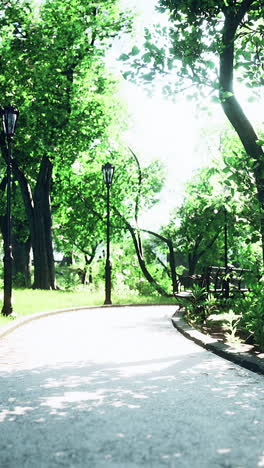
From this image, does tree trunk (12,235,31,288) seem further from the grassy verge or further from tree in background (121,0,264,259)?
tree in background (121,0,264,259)

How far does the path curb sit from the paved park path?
0.15 m

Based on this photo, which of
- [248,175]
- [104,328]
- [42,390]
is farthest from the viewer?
[104,328]

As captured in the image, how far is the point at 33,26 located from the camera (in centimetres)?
2478

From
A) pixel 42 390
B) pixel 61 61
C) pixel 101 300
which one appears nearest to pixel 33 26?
pixel 61 61

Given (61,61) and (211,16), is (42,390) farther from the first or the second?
(61,61)

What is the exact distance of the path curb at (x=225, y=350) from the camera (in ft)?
25.2

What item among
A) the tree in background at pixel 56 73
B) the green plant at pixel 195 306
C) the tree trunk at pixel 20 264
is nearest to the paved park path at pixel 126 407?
the green plant at pixel 195 306

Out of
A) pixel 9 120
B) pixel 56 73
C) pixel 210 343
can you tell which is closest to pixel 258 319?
pixel 210 343

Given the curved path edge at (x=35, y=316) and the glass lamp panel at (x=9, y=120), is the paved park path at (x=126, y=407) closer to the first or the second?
the curved path edge at (x=35, y=316)

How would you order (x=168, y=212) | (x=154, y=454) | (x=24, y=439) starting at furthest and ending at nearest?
(x=168, y=212) → (x=24, y=439) → (x=154, y=454)

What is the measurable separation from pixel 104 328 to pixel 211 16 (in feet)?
23.0

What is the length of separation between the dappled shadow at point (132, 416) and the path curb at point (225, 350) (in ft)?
0.66

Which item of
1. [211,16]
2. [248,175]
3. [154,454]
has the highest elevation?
[211,16]

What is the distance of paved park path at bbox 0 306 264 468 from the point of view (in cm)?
419
